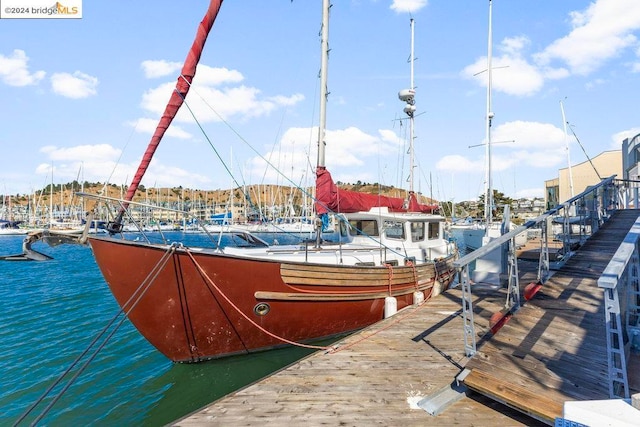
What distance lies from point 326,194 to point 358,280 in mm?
2762

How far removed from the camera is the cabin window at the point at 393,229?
10.8 meters

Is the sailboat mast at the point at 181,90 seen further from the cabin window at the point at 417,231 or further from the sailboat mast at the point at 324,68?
the cabin window at the point at 417,231

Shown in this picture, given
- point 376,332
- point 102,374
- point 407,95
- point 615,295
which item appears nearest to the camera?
point 615,295

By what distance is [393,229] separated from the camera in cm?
1090

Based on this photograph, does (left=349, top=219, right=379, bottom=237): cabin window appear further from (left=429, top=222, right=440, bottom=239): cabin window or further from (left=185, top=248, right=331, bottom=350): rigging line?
(left=185, top=248, right=331, bottom=350): rigging line

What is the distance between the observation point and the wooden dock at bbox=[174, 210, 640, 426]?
3.66 m

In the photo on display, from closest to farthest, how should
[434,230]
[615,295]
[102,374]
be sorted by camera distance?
1. [615,295]
2. [102,374]
3. [434,230]

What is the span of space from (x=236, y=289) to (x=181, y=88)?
439 centimetres

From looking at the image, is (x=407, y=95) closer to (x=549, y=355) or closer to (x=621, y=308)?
(x=621, y=308)

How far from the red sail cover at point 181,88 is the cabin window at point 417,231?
7.40 meters

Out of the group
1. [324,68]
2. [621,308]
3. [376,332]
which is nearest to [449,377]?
[376,332]

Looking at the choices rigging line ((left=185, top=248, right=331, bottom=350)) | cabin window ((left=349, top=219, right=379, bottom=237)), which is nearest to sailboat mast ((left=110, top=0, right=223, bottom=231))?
rigging line ((left=185, top=248, right=331, bottom=350))

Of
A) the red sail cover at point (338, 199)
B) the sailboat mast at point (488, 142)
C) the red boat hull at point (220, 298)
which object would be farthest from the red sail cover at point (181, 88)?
the sailboat mast at point (488, 142)

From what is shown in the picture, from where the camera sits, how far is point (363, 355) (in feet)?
18.0
